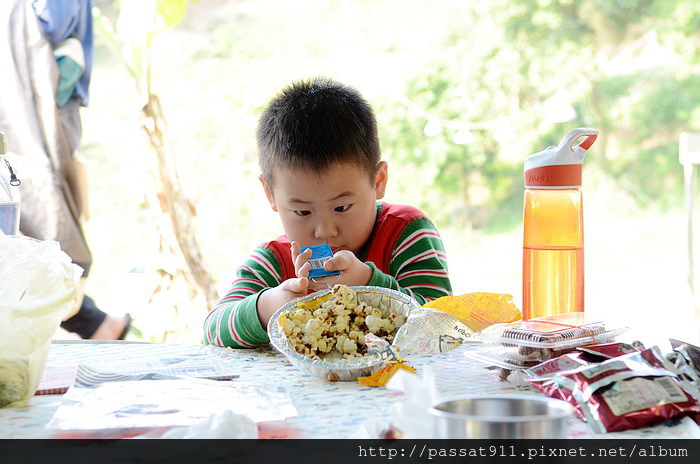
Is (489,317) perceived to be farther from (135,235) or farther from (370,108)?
(135,235)

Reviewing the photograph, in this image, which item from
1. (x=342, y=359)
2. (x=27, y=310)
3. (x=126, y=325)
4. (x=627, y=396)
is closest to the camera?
(x=627, y=396)

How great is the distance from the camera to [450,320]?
0.89m

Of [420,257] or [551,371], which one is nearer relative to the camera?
Result: [551,371]

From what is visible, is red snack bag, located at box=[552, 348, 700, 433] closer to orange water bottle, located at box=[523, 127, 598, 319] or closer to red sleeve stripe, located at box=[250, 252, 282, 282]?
orange water bottle, located at box=[523, 127, 598, 319]

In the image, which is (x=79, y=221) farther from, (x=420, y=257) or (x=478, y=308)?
(x=478, y=308)

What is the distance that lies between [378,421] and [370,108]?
2.51 feet

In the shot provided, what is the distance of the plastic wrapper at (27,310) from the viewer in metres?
0.75

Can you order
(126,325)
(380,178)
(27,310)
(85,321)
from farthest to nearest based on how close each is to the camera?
(126,325)
(85,321)
(380,178)
(27,310)

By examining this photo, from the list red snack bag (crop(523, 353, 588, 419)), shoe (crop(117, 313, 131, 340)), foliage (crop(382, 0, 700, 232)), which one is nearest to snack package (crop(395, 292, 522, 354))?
red snack bag (crop(523, 353, 588, 419))

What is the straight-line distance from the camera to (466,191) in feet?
21.2

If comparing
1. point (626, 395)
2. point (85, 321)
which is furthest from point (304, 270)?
point (85, 321)

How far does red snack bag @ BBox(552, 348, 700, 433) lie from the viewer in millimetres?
637

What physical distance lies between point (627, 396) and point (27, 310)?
0.57m
